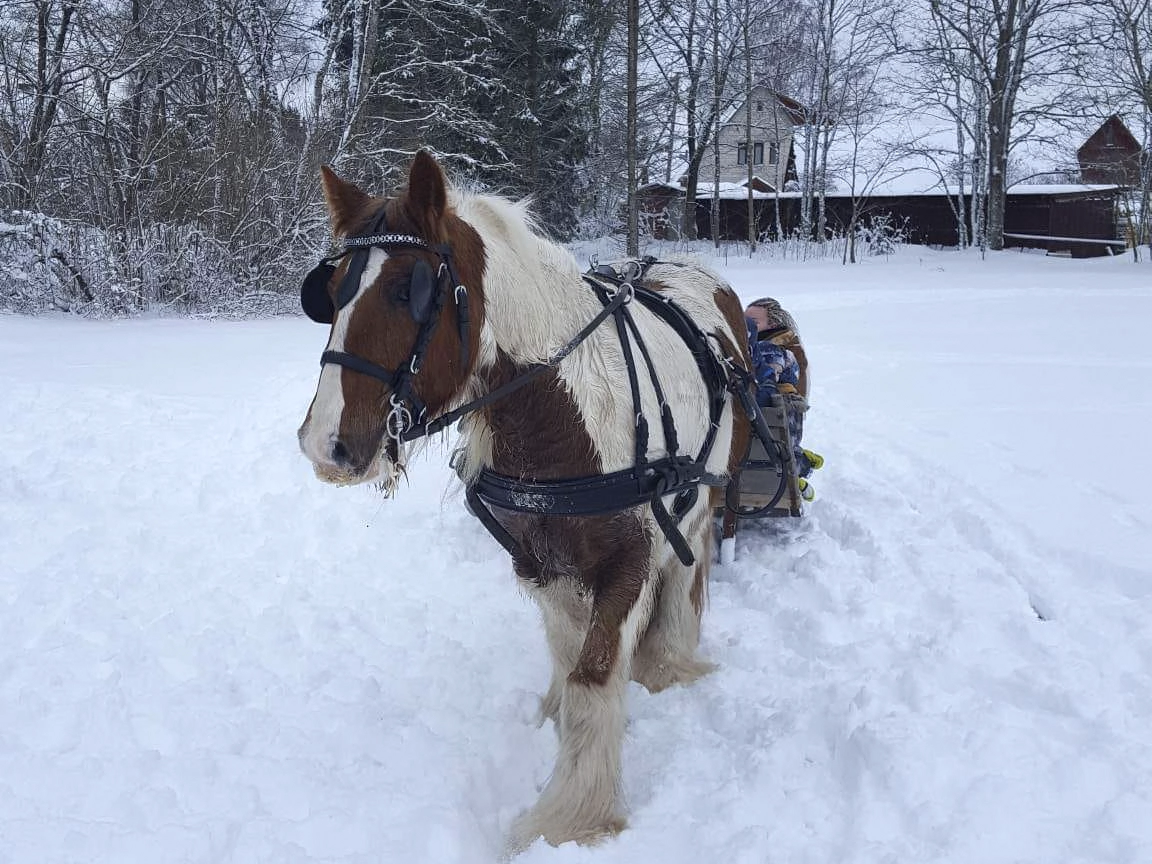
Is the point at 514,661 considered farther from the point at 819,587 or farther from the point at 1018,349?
the point at 1018,349

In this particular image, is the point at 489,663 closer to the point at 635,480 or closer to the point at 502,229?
the point at 635,480

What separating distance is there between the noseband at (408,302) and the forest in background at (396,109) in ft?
14.6

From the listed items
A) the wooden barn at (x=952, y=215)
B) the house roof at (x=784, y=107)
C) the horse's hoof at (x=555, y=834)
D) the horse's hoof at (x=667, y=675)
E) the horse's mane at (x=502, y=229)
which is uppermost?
the house roof at (x=784, y=107)

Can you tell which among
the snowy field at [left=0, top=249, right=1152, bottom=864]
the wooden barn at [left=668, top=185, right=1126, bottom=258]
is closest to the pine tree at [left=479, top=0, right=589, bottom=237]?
the wooden barn at [left=668, top=185, right=1126, bottom=258]

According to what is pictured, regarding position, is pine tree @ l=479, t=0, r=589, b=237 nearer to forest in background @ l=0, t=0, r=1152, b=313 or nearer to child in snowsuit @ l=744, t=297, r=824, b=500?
forest in background @ l=0, t=0, r=1152, b=313

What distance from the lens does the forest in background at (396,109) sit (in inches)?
472

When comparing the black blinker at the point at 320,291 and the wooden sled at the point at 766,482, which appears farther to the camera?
the wooden sled at the point at 766,482

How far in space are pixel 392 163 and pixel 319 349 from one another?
25.2 ft

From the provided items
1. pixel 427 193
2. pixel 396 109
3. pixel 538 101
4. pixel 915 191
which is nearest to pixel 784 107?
pixel 915 191

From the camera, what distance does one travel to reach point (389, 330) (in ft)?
6.47

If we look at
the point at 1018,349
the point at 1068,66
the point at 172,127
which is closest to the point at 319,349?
the point at 172,127

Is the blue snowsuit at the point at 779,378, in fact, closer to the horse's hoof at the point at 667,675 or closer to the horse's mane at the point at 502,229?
the horse's hoof at the point at 667,675

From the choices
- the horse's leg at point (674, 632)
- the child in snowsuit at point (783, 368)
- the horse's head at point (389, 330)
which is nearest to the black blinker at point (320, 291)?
the horse's head at point (389, 330)

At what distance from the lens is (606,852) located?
2443 millimetres
